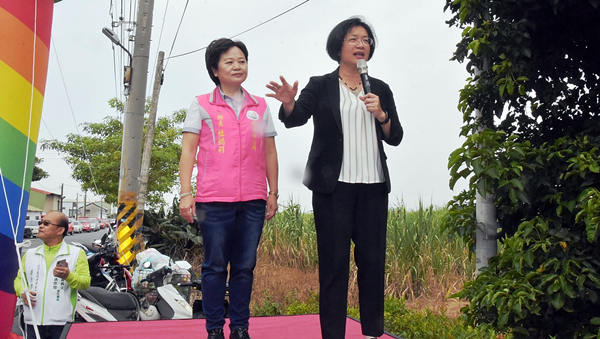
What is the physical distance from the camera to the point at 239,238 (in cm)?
267

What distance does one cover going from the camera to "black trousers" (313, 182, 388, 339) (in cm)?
240

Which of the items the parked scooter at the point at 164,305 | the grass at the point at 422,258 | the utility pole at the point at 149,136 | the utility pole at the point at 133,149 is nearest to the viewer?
the parked scooter at the point at 164,305

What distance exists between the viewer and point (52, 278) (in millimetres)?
3432

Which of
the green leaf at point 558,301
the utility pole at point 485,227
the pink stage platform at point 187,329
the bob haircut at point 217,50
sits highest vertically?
the bob haircut at point 217,50

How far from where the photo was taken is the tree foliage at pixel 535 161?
2408mm

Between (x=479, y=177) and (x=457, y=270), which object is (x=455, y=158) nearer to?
(x=479, y=177)

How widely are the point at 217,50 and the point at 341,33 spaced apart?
63 centimetres

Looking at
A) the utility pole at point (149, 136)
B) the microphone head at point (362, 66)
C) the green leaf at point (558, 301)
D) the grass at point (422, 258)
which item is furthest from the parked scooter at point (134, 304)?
the utility pole at point (149, 136)

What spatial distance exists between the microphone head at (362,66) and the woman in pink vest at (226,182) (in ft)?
1.95

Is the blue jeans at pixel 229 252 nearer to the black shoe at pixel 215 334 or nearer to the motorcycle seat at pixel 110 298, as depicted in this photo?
the black shoe at pixel 215 334

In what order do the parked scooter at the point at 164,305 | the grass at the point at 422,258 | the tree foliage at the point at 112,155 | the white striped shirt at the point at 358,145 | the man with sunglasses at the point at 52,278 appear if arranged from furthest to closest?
the tree foliage at the point at 112,155
the grass at the point at 422,258
the parked scooter at the point at 164,305
the man with sunglasses at the point at 52,278
the white striped shirt at the point at 358,145

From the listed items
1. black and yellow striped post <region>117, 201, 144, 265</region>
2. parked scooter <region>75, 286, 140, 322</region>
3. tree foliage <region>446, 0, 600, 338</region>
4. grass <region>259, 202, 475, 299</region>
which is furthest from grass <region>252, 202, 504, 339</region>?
black and yellow striped post <region>117, 201, 144, 265</region>

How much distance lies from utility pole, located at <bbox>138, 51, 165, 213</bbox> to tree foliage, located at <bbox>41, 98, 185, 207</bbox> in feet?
23.6

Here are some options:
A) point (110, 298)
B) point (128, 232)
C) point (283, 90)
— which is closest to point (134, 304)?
point (110, 298)
